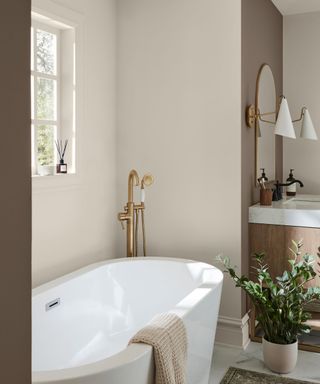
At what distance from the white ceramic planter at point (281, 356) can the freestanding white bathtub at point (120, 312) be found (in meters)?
0.47

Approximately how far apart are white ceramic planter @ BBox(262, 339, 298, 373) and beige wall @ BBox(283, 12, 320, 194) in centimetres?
180

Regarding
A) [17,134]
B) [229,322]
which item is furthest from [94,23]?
[17,134]

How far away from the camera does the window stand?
9.66 feet

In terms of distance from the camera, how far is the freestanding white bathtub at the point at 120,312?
212 cm

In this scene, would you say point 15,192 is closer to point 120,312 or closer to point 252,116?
point 120,312

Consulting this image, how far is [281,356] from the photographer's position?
2.78m

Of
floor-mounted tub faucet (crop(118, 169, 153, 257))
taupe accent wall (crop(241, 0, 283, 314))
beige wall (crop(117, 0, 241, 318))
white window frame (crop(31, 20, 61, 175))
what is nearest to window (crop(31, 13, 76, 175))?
white window frame (crop(31, 20, 61, 175))

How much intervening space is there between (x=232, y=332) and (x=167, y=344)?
153 centimetres

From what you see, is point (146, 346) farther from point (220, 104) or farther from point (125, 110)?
point (125, 110)

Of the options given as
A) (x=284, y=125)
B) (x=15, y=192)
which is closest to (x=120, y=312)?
(x=284, y=125)

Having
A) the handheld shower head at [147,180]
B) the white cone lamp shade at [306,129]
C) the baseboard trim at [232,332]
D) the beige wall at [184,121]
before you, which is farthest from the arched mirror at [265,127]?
the baseboard trim at [232,332]

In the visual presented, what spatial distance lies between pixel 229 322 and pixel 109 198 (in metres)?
1.23

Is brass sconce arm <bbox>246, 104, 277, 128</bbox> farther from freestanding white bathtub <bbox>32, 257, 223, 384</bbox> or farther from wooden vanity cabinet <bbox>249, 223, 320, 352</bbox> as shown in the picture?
freestanding white bathtub <bbox>32, 257, 223, 384</bbox>

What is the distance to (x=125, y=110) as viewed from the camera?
355 cm
